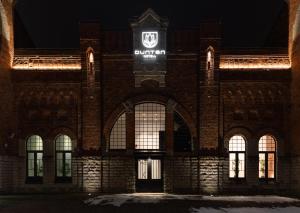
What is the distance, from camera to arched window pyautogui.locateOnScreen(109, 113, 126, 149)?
104ft

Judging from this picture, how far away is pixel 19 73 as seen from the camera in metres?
31.8

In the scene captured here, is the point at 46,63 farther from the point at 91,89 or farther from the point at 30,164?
the point at 30,164

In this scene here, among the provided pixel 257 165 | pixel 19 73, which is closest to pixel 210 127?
pixel 257 165

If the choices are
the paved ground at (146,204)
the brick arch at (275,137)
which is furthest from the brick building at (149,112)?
the paved ground at (146,204)

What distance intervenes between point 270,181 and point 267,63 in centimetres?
704

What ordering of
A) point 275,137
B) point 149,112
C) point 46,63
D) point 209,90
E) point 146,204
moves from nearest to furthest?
point 146,204 → point 209,90 → point 275,137 → point 149,112 → point 46,63

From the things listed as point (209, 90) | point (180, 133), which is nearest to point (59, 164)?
point (180, 133)

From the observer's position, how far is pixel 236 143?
104ft

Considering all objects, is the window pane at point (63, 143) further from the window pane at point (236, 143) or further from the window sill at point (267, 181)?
the window sill at point (267, 181)

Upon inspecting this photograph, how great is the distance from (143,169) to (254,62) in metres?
9.24

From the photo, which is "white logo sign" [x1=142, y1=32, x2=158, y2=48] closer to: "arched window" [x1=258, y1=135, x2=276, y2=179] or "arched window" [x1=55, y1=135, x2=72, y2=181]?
"arched window" [x1=55, y1=135, x2=72, y2=181]

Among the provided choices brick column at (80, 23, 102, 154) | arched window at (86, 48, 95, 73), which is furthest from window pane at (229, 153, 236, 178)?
arched window at (86, 48, 95, 73)

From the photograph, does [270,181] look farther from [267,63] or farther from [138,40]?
[138,40]

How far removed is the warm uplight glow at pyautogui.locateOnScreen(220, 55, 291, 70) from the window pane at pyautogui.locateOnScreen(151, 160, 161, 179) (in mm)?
6939
